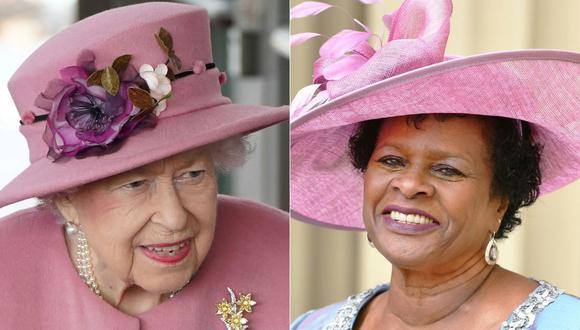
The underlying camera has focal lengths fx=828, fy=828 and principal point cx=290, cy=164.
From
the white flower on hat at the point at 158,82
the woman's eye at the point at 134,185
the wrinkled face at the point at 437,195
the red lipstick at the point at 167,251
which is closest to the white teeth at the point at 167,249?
the red lipstick at the point at 167,251

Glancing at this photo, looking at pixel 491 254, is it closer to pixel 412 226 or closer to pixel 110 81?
pixel 412 226

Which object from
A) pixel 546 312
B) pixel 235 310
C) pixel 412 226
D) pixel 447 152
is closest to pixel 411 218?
pixel 412 226

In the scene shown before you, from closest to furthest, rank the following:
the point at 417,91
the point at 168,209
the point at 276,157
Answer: the point at 417,91
the point at 168,209
the point at 276,157

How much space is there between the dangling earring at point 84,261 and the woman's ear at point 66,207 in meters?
0.01

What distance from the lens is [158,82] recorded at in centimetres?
127

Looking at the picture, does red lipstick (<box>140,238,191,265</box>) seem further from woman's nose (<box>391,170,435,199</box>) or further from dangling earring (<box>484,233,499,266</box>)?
dangling earring (<box>484,233,499,266</box>)

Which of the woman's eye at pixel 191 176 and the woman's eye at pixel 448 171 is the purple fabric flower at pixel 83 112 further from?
the woman's eye at pixel 448 171

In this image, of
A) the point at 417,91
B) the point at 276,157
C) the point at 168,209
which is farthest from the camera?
the point at 276,157

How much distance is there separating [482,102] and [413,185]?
0.53 ft

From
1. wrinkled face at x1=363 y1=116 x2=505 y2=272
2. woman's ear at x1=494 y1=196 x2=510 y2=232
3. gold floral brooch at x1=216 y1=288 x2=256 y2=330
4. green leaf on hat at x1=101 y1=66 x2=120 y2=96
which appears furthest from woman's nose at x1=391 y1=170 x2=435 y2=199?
green leaf on hat at x1=101 y1=66 x2=120 y2=96

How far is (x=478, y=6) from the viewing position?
1396 mm

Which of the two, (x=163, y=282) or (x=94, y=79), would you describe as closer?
(x=94, y=79)

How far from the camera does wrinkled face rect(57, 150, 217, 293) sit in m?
1.31

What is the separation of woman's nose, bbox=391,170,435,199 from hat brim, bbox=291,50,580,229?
9 cm
